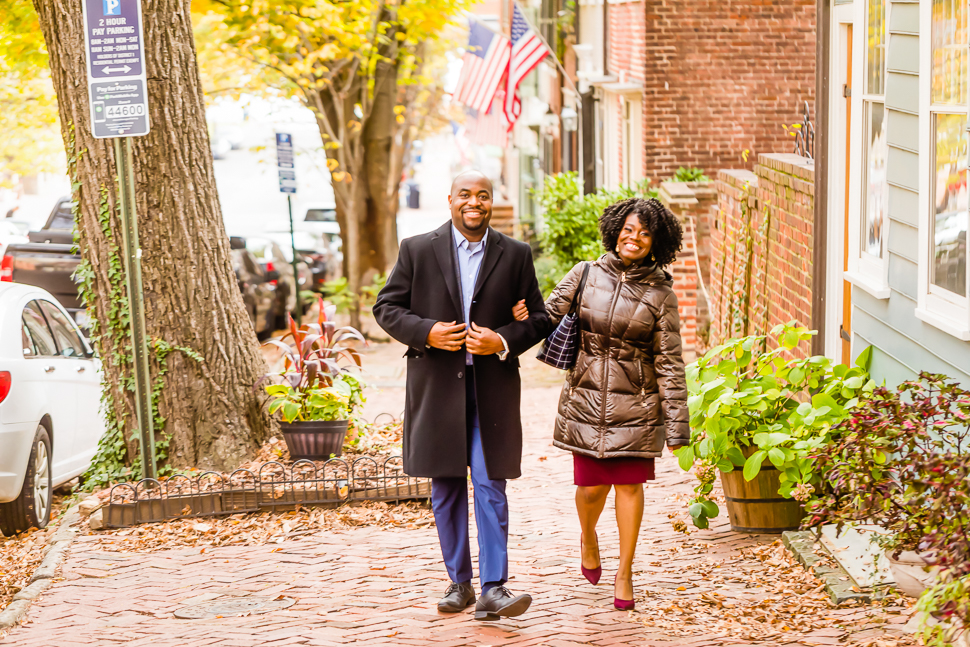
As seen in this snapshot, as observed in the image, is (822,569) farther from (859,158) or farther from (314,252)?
(314,252)

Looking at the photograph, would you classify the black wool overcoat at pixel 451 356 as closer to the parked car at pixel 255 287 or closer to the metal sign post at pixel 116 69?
the metal sign post at pixel 116 69

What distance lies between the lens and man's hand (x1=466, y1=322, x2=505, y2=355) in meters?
4.79

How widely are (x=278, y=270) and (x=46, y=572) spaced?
13428mm

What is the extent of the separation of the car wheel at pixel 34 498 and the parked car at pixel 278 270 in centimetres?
1115

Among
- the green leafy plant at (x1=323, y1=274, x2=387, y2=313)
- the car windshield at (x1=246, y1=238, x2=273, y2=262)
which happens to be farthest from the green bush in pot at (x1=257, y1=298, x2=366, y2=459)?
the car windshield at (x1=246, y1=238, x2=273, y2=262)

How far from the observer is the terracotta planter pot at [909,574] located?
473 cm

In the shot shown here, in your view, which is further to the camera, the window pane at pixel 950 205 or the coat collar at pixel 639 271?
the window pane at pixel 950 205

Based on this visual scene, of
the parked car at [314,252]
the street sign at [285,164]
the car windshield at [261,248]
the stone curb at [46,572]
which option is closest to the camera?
the stone curb at [46,572]

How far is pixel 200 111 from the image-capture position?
7.89m

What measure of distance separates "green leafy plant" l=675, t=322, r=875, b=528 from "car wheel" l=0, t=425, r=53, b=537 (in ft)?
13.7

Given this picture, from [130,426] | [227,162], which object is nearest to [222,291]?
[130,426]

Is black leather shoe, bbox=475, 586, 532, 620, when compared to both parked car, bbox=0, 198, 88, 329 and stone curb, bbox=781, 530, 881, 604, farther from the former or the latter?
parked car, bbox=0, 198, 88, 329

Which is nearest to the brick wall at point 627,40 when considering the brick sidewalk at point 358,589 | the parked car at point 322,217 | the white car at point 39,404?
the white car at point 39,404

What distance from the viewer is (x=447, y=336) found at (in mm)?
4801
